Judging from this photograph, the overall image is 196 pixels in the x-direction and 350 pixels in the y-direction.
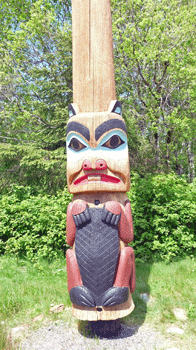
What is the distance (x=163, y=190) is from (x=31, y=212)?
3077mm

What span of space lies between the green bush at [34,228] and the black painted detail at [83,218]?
8.11 feet

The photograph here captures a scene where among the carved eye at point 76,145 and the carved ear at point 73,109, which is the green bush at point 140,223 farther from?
the carved ear at point 73,109

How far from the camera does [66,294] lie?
404 cm

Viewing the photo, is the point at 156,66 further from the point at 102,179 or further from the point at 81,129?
the point at 102,179

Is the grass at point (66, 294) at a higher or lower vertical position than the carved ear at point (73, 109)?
lower

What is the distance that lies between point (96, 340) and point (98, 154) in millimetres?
2189

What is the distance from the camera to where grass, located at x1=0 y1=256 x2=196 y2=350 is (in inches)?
133

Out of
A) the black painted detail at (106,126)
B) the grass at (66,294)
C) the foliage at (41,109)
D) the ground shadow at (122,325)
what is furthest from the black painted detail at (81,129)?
the foliage at (41,109)

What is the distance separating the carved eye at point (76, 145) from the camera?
308 cm

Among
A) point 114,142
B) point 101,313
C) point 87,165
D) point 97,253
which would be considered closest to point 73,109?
point 114,142

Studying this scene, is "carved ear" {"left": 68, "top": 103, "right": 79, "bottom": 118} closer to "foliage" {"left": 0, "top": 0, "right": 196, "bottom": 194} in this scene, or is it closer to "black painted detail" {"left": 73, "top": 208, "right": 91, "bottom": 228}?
"black painted detail" {"left": 73, "top": 208, "right": 91, "bottom": 228}

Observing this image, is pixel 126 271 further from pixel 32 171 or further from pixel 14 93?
pixel 14 93

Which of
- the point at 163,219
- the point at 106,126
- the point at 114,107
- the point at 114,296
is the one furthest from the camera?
the point at 163,219

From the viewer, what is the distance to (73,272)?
2941 mm
